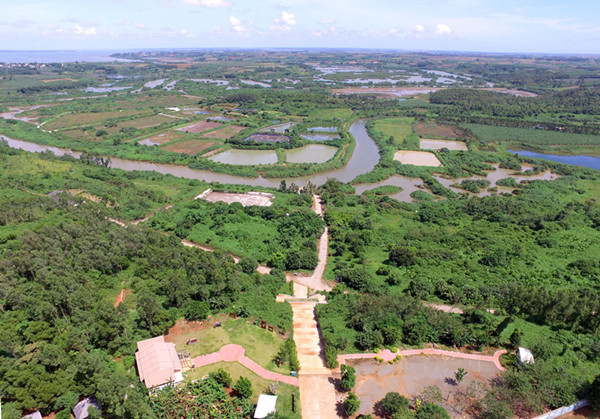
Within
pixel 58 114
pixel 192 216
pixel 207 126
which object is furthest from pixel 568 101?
pixel 58 114

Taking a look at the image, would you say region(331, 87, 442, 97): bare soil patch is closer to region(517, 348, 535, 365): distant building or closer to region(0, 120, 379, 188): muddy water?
region(0, 120, 379, 188): muddy water

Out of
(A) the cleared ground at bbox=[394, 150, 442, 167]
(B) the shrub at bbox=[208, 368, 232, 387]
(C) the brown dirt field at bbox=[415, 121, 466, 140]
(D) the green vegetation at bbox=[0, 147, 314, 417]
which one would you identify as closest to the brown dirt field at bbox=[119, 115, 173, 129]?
(D) the green vegetation at bbox=[0, 147, 314, 417]

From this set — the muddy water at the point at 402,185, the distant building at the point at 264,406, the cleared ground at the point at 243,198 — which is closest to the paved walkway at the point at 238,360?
the distant building at the point at 264,406

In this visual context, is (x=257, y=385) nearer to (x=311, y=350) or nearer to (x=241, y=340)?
(x=241, y=340)

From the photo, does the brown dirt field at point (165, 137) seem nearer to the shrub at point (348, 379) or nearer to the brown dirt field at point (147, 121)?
the brown dirt field at point (147, 121)

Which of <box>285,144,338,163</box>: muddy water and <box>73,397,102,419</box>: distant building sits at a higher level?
<box>285,144,338,163</box>: muddy water

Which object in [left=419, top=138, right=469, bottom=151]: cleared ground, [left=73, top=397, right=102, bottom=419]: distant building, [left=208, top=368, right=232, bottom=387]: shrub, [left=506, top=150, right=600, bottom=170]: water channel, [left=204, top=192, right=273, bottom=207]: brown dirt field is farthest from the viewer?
[left=419, top=138, right=469, bottom=151]: cleared ground

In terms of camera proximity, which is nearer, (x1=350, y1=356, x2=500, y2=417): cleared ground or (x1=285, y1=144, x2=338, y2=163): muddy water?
(x1=350, y1=356, x2=500, y2=417): cleared ground
